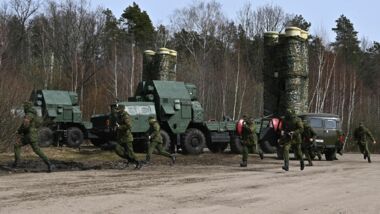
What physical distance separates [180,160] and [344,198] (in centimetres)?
932

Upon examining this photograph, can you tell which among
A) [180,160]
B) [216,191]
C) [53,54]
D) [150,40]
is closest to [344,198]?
[216,191]

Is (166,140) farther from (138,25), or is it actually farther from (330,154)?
(138,25)

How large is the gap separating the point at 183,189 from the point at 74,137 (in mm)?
15407

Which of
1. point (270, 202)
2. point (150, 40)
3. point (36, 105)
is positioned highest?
point (150, 40)

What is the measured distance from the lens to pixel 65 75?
157ft

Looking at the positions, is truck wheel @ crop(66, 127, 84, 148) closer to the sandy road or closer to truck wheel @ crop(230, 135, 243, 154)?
truck wheel @ crop(230, 135, 243, 154)

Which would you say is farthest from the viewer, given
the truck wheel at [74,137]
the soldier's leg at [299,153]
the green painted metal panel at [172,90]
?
the truck wheel at [74,137]

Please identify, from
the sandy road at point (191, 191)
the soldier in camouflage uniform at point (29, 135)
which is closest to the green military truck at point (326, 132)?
the sandy road at point (191, 191)

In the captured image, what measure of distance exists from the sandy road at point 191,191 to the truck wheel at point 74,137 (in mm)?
10324

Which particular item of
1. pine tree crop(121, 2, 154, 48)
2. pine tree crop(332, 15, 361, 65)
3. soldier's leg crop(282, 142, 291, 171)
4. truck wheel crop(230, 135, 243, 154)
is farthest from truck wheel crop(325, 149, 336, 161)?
pine tree crop(332, 15, 361, 65)

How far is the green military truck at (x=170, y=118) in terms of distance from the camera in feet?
70.9

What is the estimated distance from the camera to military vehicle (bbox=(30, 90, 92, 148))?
25.9m

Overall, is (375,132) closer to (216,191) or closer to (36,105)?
(36,105)

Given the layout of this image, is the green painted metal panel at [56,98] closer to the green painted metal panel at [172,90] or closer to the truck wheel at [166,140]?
the green painted metal panel at [172,90]
